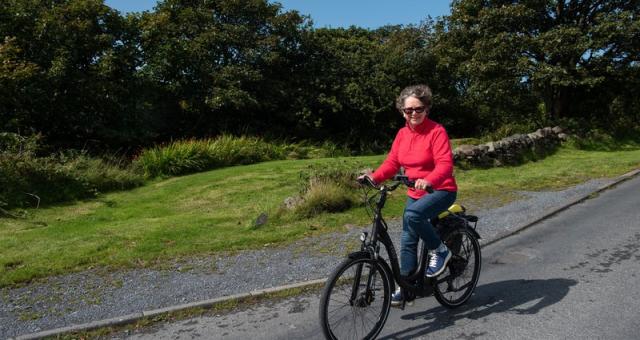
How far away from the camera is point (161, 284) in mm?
5430

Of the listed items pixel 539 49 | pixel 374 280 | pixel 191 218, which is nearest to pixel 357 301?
pixel 374 280

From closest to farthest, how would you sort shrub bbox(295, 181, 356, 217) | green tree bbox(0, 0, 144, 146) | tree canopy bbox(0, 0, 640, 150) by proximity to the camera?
shrub bbox(295, 181, 356, 217)
green tree bbox(0, 0, 144, 146)
tree canopy bbox(0, 0, 640, 150)

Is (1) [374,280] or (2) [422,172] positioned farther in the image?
(2) [422,172]

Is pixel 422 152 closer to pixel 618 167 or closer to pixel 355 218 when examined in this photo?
pixel 355 218

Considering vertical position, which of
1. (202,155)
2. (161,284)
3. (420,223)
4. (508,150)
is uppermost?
(420,223)

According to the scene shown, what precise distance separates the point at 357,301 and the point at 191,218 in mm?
5695

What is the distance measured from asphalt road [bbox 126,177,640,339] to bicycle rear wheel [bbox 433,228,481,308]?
0.39 ft

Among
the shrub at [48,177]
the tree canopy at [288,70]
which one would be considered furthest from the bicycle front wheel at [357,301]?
the tree canopy at [288,70]

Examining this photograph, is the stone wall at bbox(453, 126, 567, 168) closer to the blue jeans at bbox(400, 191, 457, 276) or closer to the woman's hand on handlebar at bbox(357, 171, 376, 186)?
the blue jeans at bbox(400, 191, 457, 276)

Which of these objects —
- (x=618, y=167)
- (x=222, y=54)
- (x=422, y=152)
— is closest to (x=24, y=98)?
(x=222, y=54)

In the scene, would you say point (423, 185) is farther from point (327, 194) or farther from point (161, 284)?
point (327, 194)

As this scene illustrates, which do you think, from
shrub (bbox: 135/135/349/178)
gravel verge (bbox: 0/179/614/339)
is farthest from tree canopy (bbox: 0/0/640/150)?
gravel verge (bbox: 0/179/614/339)

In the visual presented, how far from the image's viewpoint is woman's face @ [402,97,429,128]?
3.97 metres

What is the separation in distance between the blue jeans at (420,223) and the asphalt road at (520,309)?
22.1 inches
